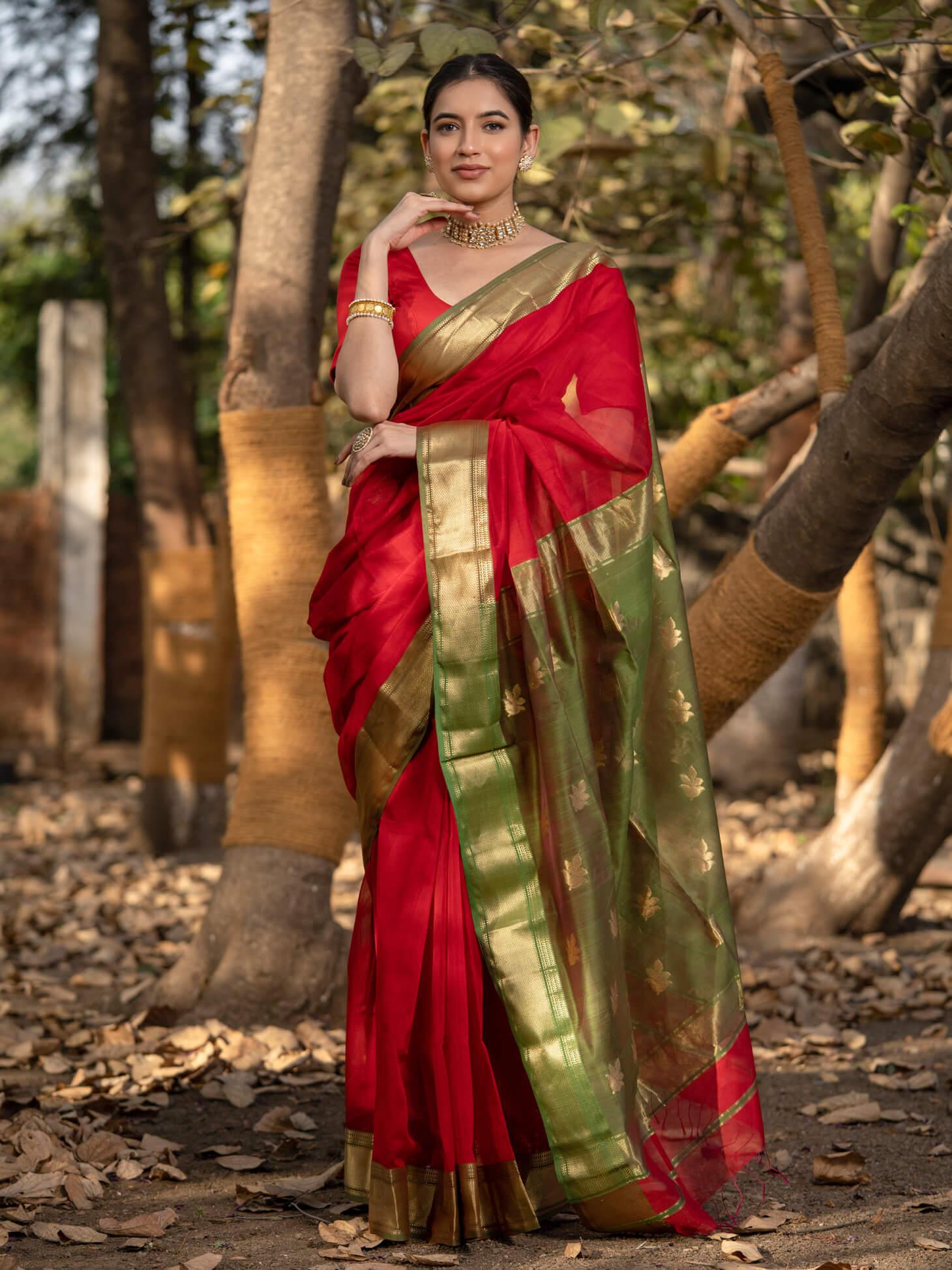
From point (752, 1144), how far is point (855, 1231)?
22 centimetres

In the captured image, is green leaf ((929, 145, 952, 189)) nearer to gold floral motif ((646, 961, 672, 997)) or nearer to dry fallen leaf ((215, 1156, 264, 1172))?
gold floral motif ((646, 961, 672, 997))

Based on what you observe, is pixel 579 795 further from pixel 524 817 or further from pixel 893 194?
pixel 893 194

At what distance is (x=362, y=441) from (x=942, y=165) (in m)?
1.79

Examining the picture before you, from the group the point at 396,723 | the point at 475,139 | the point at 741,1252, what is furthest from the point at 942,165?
the point at 741,1252

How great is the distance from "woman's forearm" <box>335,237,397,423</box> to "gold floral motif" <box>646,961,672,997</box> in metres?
1.12

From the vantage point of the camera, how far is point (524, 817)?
2295mm

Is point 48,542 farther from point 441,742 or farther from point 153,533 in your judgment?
point 441,742

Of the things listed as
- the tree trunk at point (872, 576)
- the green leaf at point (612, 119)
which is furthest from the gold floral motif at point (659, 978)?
the green leaf at point (612, 119)

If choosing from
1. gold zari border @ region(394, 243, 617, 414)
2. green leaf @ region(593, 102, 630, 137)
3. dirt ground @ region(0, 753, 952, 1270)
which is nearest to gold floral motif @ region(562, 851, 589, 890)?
dirt ground @ region(0, 753, 952, 1270)

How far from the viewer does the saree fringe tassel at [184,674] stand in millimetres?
5715

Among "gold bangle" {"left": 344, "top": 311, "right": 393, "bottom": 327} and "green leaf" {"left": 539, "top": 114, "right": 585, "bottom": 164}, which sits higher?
"green leaf" {"left": 539, "top": 114, "right": 585, "bottom": 164}

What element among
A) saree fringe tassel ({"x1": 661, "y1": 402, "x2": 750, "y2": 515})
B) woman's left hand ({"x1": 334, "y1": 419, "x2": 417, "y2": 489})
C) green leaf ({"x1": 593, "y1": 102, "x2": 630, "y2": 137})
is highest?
green leaf ({"x1": 593, "y1": 102, "x2": 630, "y2": 137})

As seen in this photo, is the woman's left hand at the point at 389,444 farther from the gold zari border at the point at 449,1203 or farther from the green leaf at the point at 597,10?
the green leaf at the point at 597,10

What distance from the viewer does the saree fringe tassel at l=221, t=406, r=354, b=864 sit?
3598 mm
